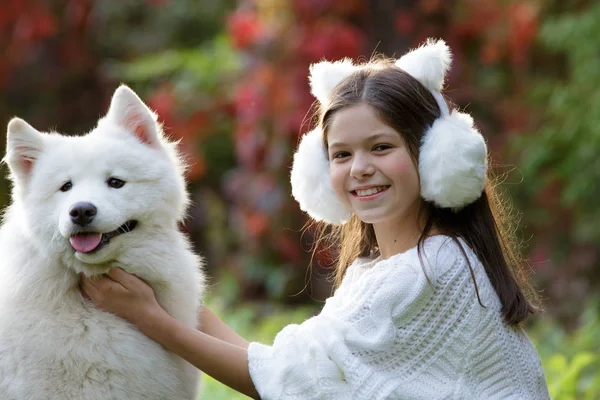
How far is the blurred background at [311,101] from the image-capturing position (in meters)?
7.45

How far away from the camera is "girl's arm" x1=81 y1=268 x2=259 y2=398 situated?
2977mm

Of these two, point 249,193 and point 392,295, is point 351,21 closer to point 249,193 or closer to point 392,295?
point 249,193

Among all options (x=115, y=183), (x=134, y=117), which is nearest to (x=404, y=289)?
(x=115, y=183)

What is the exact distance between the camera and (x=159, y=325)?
2977mm

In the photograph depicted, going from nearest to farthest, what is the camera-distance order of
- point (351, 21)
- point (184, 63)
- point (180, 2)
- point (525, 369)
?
point (525, 369) < point (351, 21) < point (184, 63) < point (180, 2)

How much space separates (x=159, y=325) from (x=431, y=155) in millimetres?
1225

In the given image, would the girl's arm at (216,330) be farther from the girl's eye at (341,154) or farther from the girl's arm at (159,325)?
the girl's eye at (341,154)

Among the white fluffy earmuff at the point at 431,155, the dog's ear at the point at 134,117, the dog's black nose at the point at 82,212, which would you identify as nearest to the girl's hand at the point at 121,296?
the dog's black nose at the point at 82,212

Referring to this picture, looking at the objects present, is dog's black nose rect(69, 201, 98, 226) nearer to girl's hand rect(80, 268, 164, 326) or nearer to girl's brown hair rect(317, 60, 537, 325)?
girl's hand rect(80, 268, 164, 326)

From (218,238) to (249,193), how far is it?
1.99 m

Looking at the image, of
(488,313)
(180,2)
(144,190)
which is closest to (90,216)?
(144,190)

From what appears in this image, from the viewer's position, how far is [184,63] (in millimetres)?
9836

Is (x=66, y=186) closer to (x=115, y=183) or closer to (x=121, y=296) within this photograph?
(x=115, y=183)

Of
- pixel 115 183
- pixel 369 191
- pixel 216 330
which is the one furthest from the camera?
pixel 216 330
